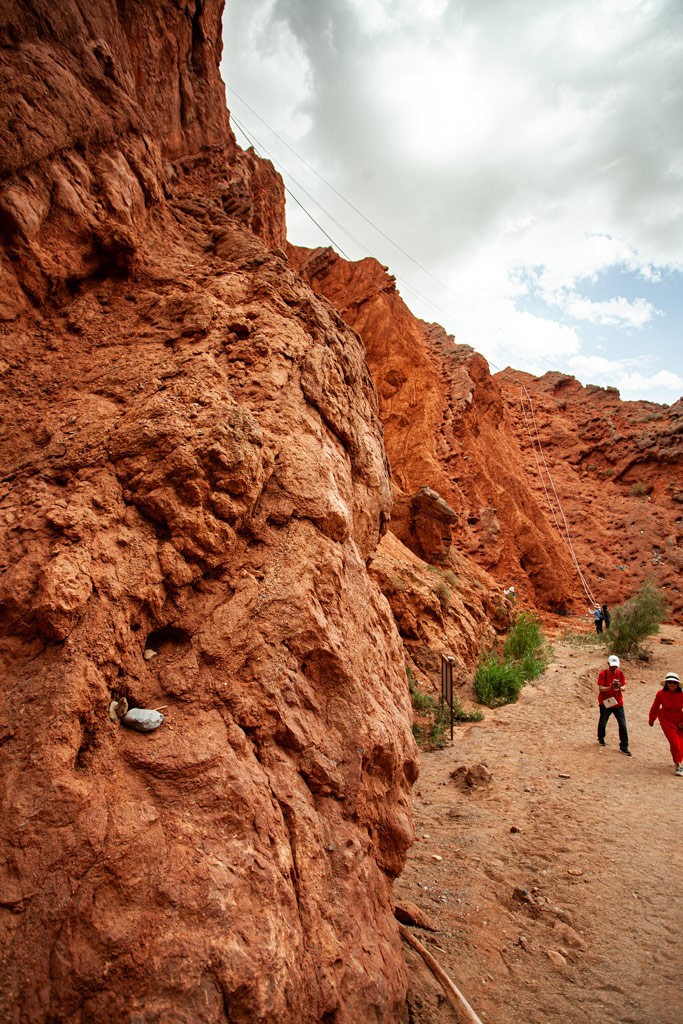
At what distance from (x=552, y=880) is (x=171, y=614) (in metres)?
3.59

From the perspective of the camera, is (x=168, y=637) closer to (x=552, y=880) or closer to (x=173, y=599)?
(x=173, y=599)

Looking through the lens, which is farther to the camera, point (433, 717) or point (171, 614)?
point (433, 717)

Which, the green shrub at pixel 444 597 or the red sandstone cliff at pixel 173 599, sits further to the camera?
the green shrub at pixel 444 597

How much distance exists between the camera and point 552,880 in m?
3.66

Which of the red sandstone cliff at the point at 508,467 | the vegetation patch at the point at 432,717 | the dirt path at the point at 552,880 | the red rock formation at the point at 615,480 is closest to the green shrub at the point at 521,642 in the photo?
the red sandstone cliff at the point at 508,467

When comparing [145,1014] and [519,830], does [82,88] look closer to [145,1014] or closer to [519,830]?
[145,1014]

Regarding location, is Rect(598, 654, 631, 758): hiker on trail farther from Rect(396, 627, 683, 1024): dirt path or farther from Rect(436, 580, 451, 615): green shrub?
Rect(436, 580, 451, 615): green shrub

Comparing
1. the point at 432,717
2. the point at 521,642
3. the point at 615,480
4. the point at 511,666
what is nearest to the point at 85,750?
the point at 432,717

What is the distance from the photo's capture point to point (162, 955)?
1.53 metres

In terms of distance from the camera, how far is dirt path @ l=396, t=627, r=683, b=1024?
8.54 ft

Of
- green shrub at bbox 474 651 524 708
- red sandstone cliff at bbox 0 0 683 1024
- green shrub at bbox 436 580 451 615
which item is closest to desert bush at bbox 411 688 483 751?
green shrub at bbox 474 651 524 708

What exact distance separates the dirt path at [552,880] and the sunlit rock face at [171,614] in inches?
41.7

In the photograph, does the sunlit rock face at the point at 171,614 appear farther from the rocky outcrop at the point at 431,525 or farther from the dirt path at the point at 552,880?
the rocky outcrop at the point at 431,525

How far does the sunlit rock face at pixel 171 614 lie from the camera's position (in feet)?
5.23
